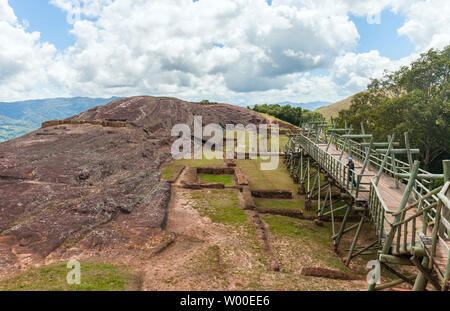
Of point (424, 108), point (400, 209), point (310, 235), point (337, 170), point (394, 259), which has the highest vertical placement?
point (424, 108)

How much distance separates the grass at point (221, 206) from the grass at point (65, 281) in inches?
278

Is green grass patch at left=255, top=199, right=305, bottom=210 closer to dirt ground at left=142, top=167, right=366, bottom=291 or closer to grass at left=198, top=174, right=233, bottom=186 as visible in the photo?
dirt ground at left=142, top=167, right=366, bottom=291

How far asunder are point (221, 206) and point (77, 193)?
342 inches

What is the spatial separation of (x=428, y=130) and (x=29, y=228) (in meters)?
27.8

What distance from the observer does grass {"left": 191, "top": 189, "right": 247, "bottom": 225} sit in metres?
15.2

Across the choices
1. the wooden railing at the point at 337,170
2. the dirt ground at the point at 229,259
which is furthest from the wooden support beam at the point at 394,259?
the wooden railing at the point at 337,170

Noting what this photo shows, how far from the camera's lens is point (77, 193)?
15742 mm

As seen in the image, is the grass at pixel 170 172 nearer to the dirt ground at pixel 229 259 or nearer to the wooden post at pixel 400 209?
the dirt ground at pixel 229 259

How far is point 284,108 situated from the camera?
81.4 meters

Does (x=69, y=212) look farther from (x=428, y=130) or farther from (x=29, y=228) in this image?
(x=428, y=130)

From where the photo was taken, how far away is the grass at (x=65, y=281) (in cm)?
749

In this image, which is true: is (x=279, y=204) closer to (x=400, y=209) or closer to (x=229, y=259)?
(x=229, y=259)

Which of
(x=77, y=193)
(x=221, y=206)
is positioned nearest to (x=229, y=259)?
(x=221, y=206)
